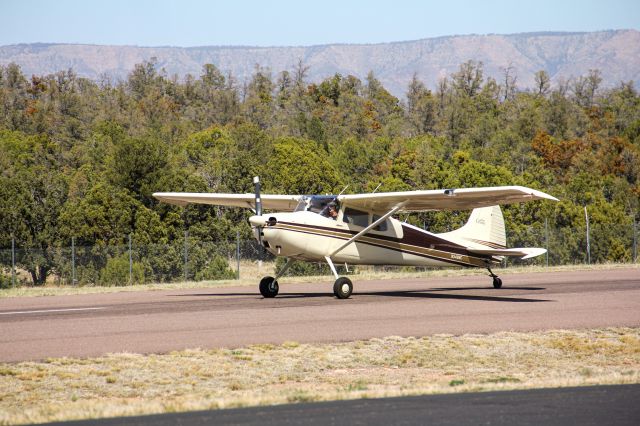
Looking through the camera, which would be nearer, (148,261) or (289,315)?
(289,315)

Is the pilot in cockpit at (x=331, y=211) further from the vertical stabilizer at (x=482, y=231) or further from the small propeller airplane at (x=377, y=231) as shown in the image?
the vertical stabilizer at (x=482, y=231)

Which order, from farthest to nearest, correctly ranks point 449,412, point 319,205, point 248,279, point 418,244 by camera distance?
point 248,279
point 418,244
point 319,205
point 449,412

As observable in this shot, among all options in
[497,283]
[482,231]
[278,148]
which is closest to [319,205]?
[482,231]

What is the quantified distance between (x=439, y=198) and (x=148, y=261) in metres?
16.1

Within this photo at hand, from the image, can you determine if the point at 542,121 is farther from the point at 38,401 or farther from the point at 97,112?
the point at 38,401

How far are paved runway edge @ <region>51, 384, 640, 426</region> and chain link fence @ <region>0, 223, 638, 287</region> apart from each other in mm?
27019

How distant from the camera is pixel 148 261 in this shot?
3709cm

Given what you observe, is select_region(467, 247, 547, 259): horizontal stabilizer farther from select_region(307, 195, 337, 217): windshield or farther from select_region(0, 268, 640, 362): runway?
select_region(307, 195, 337, 217): windshield

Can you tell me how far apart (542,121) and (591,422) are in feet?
315

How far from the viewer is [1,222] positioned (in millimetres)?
45781

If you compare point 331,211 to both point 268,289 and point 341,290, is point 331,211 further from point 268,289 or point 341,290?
point 268,289

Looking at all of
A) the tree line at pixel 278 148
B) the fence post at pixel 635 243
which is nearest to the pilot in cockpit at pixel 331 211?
the tree line at pixel 278 148

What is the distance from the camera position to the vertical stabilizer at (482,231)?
89.2ft

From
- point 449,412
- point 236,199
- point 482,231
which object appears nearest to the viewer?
point 449,412
